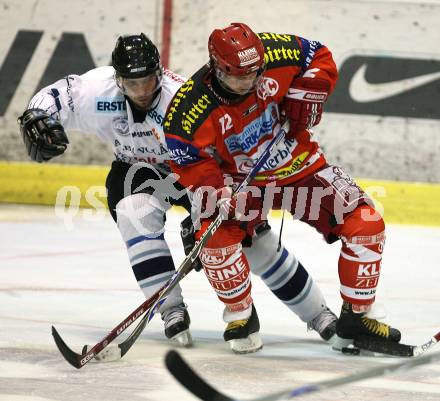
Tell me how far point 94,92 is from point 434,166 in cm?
318

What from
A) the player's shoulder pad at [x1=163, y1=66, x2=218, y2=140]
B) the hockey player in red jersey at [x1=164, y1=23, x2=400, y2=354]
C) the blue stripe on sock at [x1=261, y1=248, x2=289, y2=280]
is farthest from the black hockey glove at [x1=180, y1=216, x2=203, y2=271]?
the player's shoulder pad at [x1=163, y1=66, x2=218, y2=140]

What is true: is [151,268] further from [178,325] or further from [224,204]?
[224,204]

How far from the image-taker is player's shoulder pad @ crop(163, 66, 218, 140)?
3.25 metres

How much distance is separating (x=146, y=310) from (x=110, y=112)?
743mm

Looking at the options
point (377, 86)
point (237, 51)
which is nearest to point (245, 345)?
point (237, 51)

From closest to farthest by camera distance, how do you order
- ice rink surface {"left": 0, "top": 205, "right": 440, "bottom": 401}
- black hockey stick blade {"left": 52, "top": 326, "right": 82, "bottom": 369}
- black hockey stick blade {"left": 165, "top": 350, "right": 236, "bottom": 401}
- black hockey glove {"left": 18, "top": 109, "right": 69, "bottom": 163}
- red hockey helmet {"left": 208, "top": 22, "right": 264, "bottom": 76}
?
black hockey stick blade {"left": 165, "top": 350, "right": 236, "bottom": 401}, ice rink surface {"left": 0, "top": 205, "right": 440, "bottom": 401}, black hockey stick blade {"left": 52, "top": 326, "right": 82, "bottom": 369}, red hockey helmet {"left": 208, "top": 22, "right": 264, "bottom": 76}, black hockey glove {"left": 18, "top": 109, "right": 69, "bottom": 163}

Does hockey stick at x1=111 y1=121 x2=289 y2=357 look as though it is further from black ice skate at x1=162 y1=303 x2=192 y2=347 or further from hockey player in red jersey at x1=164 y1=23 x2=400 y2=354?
black ice skate at x1=162 y1=303 x2=192 y2=347

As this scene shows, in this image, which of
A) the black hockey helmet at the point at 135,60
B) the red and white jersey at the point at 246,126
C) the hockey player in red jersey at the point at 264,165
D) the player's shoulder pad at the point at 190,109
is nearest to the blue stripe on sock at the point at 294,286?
the hockey player in red jersey at the point at 264,165

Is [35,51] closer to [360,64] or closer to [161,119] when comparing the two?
[360,64]

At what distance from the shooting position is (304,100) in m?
3.36

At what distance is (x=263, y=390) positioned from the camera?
281 cm

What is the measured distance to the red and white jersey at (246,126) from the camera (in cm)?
325

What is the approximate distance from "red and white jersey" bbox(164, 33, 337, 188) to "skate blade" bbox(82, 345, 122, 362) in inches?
20.2

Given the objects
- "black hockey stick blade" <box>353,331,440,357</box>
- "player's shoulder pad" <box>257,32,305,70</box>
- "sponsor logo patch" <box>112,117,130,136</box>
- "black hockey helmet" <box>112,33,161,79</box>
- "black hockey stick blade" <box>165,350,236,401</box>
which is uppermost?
"player's shoulder pad" <box>257,32,305,70</box>
